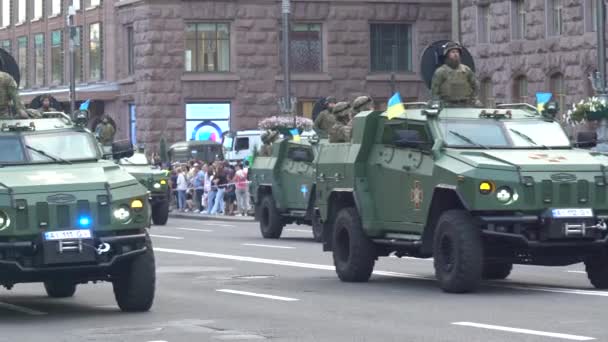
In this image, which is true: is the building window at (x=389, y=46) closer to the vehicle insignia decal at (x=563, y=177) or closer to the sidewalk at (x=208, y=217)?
the sidewalk at (x=208, y=217)

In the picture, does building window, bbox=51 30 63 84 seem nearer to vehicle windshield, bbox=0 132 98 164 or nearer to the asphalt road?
the asphalt road

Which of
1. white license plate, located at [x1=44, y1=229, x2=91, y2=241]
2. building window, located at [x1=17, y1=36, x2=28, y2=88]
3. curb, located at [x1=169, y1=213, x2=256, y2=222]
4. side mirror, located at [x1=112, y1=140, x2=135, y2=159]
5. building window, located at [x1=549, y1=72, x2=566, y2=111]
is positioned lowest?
curb, located at [x1=169, y1=213, x2=256, y2=222]

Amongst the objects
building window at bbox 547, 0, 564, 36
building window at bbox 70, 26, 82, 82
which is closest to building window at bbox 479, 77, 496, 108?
building window at bbox 547, 0, 564, 36

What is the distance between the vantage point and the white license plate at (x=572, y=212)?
1723 centimetres

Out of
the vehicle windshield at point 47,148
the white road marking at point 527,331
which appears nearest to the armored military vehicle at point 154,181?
the vehicle windshield at point 47,148

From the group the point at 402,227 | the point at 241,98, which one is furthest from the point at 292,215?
the point at 241,98

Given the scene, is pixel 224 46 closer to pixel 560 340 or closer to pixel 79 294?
pixel 79 294

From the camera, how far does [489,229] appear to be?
17266 millimetres

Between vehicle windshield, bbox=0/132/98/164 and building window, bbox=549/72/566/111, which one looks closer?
vehicle windshield, bbox=0/132/98/164

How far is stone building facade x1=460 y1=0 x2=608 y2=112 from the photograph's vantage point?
1816 inches

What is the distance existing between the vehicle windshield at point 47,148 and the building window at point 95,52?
48691 millimetres

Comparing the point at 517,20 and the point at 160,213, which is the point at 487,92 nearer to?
the point at 517,20

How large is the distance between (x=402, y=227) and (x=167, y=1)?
134ft

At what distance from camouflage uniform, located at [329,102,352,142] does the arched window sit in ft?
76.4
